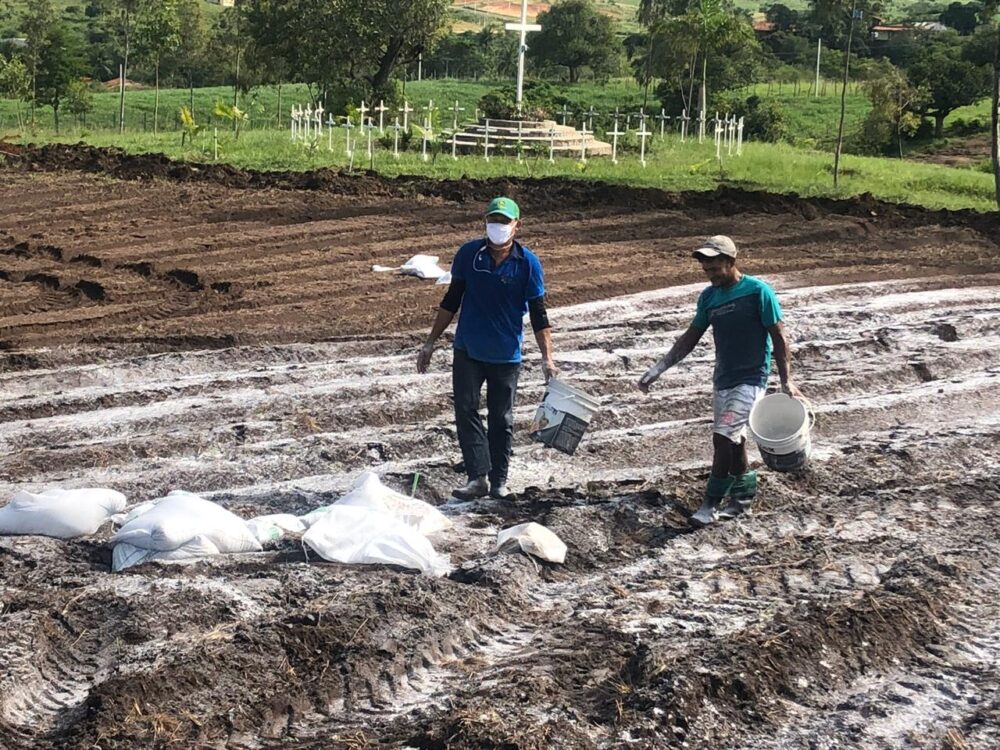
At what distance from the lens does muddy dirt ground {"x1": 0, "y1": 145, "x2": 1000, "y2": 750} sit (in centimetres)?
534

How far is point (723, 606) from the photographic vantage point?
6.44 meters

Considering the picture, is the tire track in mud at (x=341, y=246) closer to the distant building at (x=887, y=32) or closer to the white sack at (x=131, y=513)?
the white sack at (x=131, y=513)

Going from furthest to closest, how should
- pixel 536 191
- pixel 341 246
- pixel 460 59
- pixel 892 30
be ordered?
1. pixel 460 59
2. pixel 892 30
3. pixel 536 191
4. pixel 341 246

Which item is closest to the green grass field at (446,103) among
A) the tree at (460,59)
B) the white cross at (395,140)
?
the white cross at (395,140)

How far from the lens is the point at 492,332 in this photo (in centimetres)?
797

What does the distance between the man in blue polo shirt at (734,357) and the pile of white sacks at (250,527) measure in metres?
1.17

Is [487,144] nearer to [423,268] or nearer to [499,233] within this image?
[423,268]

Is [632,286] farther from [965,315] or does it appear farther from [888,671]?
[888,671]

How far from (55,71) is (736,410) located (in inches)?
1428

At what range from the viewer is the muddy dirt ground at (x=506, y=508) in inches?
A: 210

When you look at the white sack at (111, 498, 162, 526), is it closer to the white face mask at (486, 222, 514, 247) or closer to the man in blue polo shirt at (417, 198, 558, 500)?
the man in blue polo shirt at (417, 198, 558, 500)

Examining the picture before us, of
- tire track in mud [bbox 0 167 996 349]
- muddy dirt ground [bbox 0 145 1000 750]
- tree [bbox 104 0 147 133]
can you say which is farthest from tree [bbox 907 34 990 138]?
muddy dirt ground [bbox 0 145 1000 750]

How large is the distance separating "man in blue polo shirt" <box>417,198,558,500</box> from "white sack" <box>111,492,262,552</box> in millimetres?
1564

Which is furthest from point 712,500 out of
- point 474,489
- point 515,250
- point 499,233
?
point 499,233
